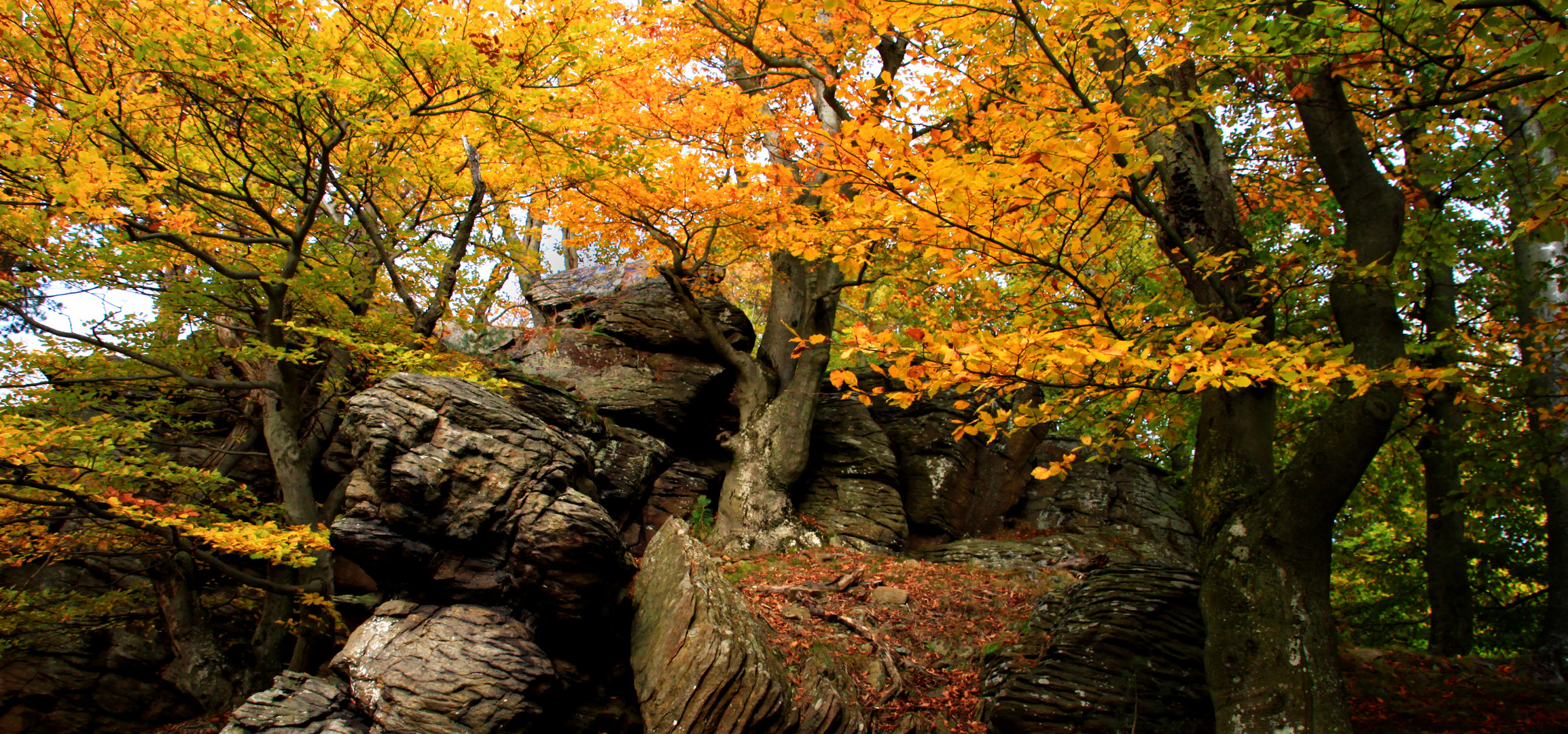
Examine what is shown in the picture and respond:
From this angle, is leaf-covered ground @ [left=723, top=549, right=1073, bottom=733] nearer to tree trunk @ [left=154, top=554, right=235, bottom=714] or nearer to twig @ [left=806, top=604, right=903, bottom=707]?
twig @ [left=806, top=604, right=903, bottom=707]

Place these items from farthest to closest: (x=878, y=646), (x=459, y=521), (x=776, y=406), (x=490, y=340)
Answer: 1. (x=490, y=340)
2. (x=776, y=406)
3. (x=878, y=646)
4. (x=459, y=521)

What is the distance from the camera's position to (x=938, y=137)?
443 centimetres

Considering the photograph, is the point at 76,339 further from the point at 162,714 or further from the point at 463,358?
the point at 162,714

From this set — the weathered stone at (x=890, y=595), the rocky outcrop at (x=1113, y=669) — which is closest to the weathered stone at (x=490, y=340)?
the weathered stone at (x=890, y=595)

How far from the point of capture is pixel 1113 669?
5562 millimetres

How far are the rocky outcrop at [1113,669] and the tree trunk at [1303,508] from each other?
0.82 metres

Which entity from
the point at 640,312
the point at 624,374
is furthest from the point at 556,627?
the point at 640,312

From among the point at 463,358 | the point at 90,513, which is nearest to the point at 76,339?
the point at 90,513

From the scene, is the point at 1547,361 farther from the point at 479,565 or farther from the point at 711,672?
the point at 479,565

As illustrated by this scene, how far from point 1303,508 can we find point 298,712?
7191 mm

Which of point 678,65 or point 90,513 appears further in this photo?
point 678,65

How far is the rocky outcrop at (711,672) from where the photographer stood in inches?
209

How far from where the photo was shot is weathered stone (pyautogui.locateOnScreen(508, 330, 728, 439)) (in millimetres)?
11391

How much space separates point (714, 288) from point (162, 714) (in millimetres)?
9622
